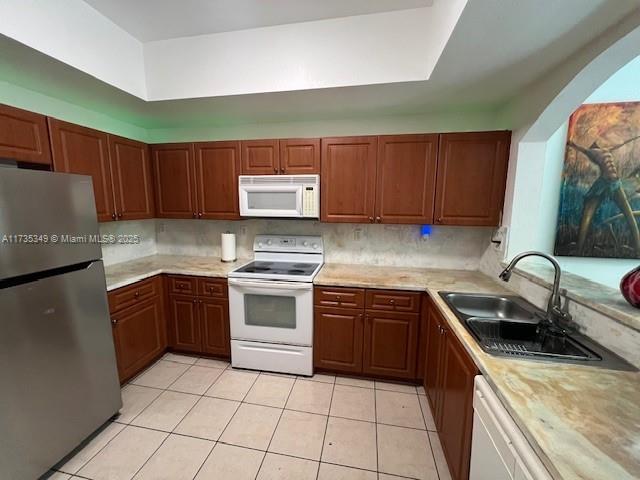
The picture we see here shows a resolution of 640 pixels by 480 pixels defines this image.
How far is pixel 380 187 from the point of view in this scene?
2.26 meters

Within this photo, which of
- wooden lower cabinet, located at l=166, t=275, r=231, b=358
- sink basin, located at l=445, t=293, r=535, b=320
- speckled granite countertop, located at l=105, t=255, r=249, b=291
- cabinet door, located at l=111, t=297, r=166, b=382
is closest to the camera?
sink basin, located at l=445, t=293, r=535, b=320

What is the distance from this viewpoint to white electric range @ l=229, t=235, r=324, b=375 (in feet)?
7.17

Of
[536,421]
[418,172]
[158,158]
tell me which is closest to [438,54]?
[418,172]

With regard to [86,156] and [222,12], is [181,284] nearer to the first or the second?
[86,156]

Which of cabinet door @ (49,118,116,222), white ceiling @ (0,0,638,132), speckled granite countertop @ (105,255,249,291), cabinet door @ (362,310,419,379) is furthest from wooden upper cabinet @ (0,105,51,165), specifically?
cabinet door @ (362,310,419,379)

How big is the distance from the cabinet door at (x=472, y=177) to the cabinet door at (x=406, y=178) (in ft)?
0.26

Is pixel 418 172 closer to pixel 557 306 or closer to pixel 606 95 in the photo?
pixel 557 306

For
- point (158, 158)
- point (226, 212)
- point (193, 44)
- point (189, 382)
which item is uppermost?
point (193, 44)

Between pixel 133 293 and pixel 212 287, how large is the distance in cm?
61

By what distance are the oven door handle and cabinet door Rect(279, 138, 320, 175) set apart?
99 centimetres

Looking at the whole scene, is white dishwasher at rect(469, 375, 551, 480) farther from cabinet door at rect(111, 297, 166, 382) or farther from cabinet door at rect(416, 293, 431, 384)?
cabinet door at rect(111, 297, 166, 382)

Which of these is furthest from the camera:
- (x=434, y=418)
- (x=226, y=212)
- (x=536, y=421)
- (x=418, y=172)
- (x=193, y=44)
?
(x=226, y=212)

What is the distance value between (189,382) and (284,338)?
885mm

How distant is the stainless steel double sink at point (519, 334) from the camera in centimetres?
108
